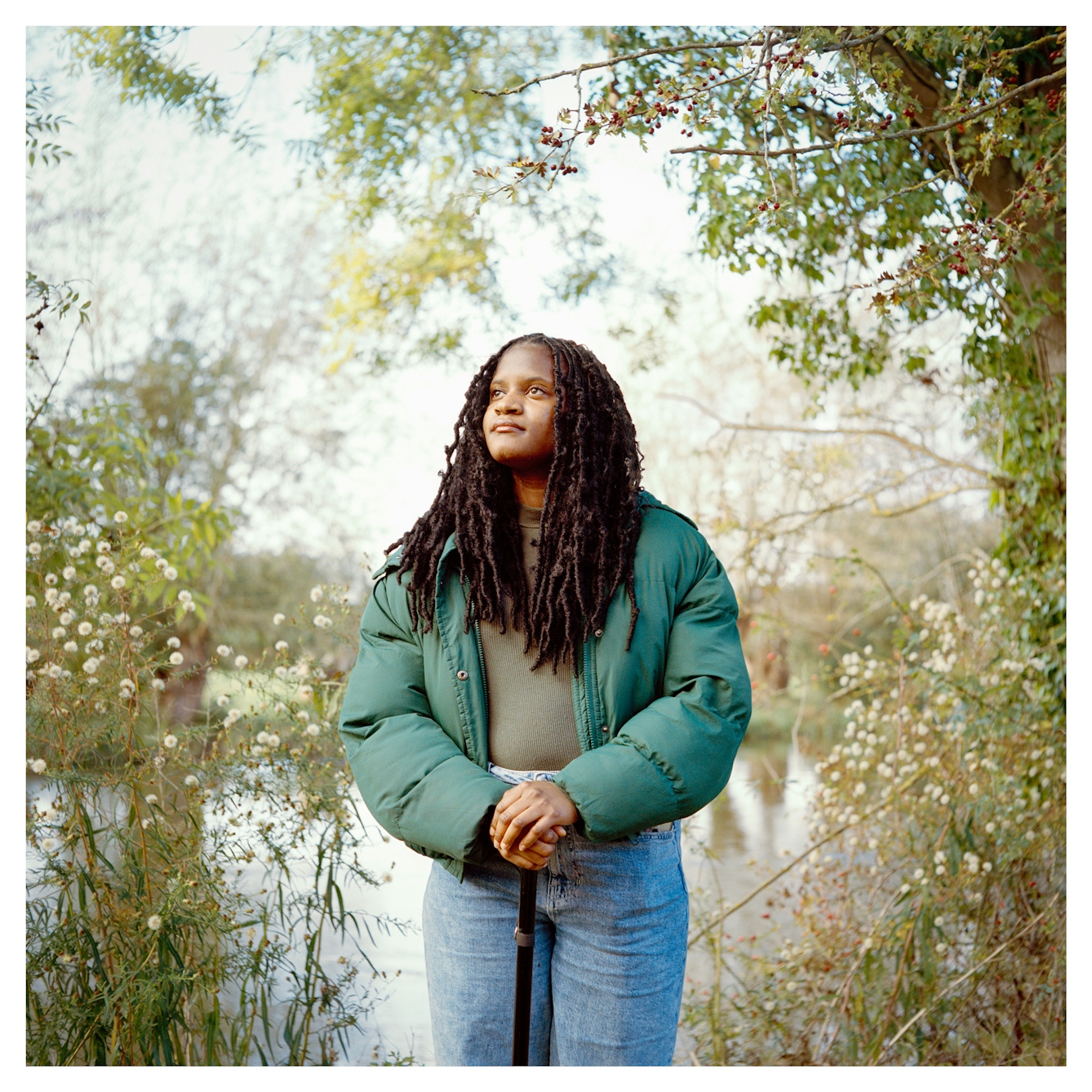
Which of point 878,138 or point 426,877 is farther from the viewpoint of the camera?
point 426,877

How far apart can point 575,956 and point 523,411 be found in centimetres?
80

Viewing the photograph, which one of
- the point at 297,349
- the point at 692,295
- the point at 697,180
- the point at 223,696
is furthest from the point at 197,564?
the point at 692,295

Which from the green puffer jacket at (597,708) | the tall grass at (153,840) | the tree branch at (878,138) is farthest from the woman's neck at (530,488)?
the tall grass at (153,840)

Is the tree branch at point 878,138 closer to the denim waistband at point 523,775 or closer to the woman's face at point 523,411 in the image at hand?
the woman's face at point 523,411

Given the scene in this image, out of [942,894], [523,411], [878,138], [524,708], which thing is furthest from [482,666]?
[942,894]

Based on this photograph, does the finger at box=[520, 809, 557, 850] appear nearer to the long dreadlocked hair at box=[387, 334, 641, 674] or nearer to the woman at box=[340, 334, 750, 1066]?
the woman at box=[340, 334, 750, 1066]

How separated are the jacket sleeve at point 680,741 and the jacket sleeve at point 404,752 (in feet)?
0.47

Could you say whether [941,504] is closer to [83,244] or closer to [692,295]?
[692,295]

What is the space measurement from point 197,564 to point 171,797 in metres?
0.74

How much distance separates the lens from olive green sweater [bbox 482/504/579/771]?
1442mm

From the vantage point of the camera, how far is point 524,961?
4.51ft

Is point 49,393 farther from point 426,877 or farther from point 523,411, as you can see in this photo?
point 426,877

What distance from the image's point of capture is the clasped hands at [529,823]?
1.30m

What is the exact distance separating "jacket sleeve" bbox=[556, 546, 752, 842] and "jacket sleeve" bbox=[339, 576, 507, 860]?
14cm
